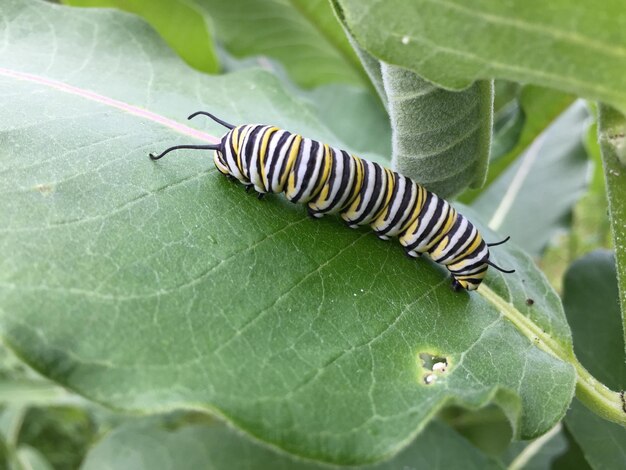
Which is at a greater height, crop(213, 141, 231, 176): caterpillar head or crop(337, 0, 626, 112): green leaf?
crop(337, 0, 626, 112): green leaf

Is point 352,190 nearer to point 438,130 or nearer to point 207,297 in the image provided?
point 438,130

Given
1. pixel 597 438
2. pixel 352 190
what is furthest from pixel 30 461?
pixel 597 438

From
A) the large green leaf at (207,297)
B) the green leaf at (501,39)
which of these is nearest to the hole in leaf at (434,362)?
the large green leaf at (207,297)

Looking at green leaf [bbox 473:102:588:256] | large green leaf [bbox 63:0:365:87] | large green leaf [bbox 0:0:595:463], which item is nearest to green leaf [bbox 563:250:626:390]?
large green leaf [bbox 0:0:595:463]

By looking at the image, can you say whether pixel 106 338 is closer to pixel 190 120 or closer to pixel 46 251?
pixel 46 251

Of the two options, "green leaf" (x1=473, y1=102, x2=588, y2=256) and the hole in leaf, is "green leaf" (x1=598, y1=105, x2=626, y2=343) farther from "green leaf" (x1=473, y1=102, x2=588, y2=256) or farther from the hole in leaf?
"green leaf" (x1=473, y1=102, x2=588, y2=256)

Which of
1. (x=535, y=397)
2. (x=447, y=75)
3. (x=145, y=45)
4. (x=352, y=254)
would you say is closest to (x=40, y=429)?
(x=145, y=45)
